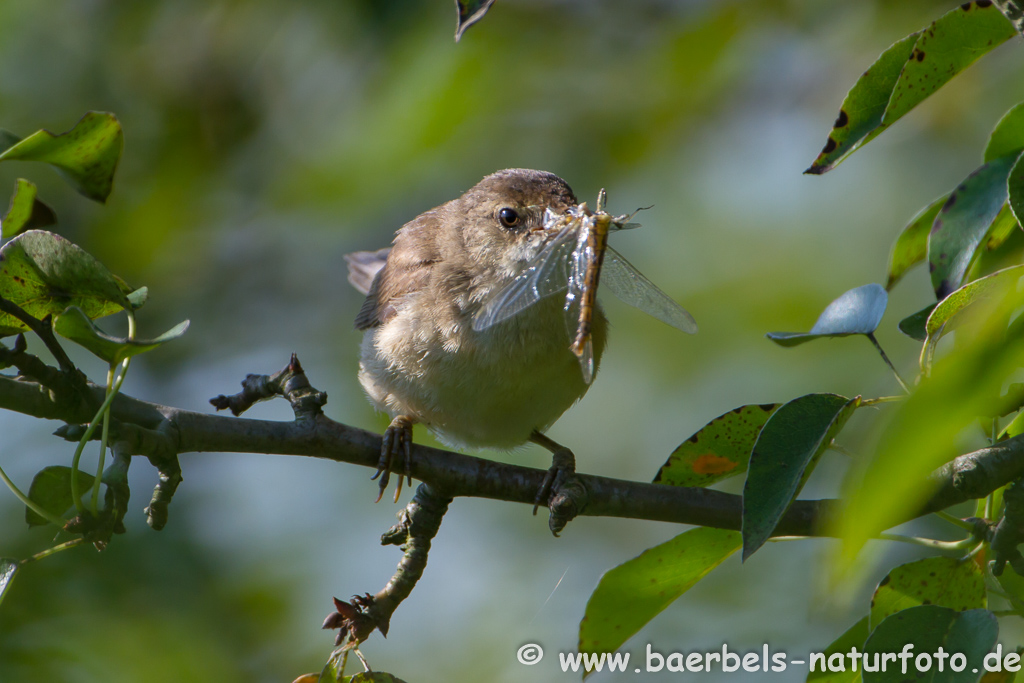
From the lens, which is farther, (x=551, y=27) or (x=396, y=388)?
(x=551, y=27)

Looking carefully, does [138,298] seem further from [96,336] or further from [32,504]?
[32,504]

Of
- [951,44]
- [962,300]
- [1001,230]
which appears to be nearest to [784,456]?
[962,300]

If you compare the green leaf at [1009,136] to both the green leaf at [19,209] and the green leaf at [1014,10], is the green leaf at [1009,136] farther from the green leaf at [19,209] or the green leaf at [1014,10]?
the green leaf at [19,209]

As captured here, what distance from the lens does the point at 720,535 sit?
195 cm

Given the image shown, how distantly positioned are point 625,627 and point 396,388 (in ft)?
4.77

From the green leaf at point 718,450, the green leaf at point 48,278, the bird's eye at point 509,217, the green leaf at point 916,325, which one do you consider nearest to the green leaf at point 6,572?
the green leaf at point 48,278

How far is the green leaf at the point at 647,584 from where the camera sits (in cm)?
193

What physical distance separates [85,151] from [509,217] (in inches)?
69.4

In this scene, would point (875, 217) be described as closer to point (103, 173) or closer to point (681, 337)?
point (681, 337)

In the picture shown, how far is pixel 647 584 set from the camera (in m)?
1.94

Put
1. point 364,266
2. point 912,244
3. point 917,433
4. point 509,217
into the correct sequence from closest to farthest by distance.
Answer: point 917,433
point 912,244
point 509,217
point 364,266

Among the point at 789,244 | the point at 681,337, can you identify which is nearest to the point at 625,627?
the point at 681,337

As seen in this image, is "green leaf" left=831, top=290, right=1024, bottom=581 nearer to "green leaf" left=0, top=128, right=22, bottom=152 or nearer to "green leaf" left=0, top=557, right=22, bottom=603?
"green leaf" left=0, top=557, right=22, bottom=603

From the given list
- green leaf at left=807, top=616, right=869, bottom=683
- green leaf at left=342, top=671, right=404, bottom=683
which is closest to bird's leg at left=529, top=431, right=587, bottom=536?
green leaf at left=342, top=671, right=404, bottom=683
